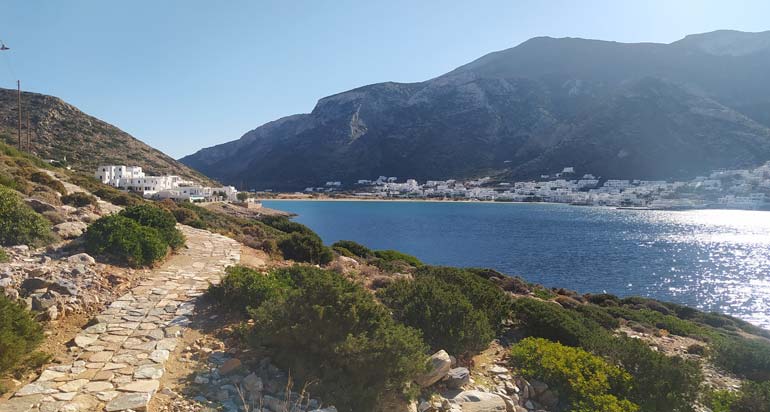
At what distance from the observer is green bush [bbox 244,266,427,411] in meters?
4.75

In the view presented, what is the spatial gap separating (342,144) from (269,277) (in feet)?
584

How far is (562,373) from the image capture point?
658 cm

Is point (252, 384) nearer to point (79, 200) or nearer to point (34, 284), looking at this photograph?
point (34, 284)

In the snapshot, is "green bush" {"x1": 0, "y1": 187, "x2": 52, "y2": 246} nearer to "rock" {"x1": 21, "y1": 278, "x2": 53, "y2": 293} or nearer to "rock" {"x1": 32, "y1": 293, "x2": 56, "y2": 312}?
"rock" {"x1": 21, "y1": 278, "x2": 53, "y2": 293}

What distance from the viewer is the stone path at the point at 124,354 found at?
4035 mm

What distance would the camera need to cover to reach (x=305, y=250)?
14.3 metres

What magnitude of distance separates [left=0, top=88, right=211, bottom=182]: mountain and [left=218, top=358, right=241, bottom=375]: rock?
212ft

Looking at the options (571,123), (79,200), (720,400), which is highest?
(571,123)

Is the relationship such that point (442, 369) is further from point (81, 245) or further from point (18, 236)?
point (18, 236)

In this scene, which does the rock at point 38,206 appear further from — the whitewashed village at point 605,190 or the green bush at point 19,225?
the whitewashed village at point 605,190

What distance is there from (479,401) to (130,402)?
170 inches

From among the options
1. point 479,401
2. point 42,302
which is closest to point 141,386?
point 42,302

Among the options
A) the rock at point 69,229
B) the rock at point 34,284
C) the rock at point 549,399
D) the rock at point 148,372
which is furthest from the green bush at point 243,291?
the rock at point 69,229

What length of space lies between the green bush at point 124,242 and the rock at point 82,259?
0.63 meters
